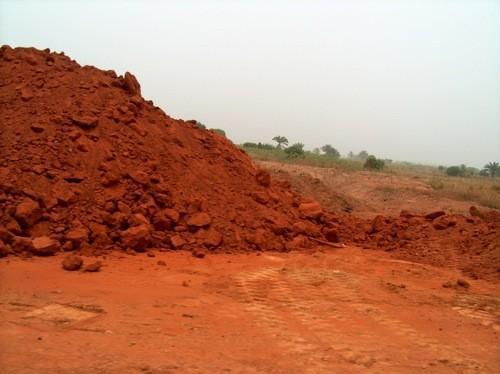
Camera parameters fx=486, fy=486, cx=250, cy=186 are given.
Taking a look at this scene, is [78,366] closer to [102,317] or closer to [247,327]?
[102,317]

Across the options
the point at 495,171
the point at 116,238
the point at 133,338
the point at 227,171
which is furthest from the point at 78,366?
the point at 495,171

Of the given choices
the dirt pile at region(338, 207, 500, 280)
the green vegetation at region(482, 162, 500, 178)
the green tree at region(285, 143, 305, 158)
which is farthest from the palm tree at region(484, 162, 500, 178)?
the dirt pile at region(338, 207, 500, 280)

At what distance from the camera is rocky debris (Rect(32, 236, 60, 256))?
5312 millimetres

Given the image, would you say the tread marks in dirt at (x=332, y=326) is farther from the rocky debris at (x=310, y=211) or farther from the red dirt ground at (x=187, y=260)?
the rocky debris at (x=310, y=211)

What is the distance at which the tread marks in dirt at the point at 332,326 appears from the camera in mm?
3299

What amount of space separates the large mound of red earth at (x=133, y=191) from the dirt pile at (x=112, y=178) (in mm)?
16

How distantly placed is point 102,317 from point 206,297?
1105 millimetres

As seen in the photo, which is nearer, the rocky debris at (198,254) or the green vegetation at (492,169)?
the rocky debris at (198,254)

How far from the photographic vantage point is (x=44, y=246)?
17.5 ft

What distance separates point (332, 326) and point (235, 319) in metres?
0.79

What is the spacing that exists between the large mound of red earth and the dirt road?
23.0 inches

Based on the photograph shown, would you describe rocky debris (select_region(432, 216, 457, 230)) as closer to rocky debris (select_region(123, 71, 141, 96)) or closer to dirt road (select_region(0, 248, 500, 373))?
dirt road (select_region(0, 248, 500, 373))

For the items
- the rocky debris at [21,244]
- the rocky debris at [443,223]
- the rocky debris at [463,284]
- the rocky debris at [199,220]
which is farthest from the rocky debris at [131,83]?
the rocky debris at [463,284]

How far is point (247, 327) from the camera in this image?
374 cm
